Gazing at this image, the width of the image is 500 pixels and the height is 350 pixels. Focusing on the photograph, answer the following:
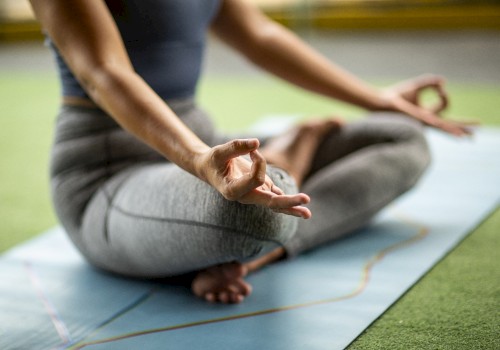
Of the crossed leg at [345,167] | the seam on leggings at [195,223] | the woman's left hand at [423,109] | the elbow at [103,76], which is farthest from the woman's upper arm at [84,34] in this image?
the woman's left hand at [423,109]

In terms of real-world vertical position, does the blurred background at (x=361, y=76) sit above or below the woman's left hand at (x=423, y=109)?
below

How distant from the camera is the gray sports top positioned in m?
1.42

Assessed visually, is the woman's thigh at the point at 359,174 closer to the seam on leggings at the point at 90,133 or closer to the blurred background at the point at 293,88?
the seam on leggings at the point at 90,133

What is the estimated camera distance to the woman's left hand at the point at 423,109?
1.68m

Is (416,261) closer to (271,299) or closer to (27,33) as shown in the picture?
(271,299)

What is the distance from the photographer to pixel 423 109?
181 cm

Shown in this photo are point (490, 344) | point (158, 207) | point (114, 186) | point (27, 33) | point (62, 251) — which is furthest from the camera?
point (27, 33)

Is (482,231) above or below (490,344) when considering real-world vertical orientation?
below

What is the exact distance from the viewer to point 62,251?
166 cm

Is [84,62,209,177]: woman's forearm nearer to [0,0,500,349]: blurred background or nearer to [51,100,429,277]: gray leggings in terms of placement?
[51,100,429,277]: gray leggings

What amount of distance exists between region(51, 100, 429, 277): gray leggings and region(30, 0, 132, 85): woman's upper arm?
21cm

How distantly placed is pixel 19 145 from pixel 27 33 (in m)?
3.28

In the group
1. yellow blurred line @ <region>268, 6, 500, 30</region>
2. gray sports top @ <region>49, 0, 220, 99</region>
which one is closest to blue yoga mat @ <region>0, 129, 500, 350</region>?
gray sports top @ <region>49, 0, 220, 99</region>

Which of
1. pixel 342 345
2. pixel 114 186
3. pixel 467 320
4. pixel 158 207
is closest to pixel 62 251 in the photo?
pixel 114 186
